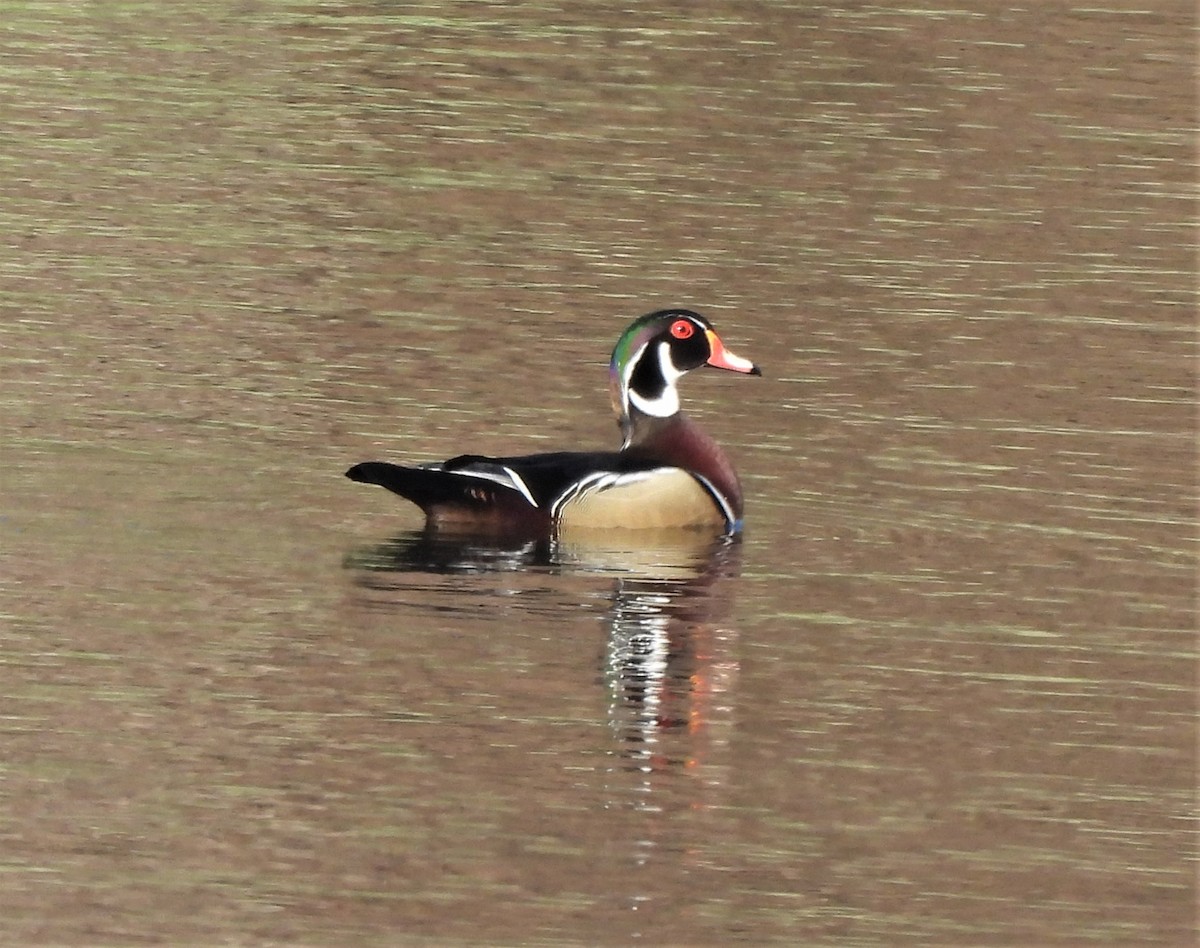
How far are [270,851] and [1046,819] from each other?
2623 mm

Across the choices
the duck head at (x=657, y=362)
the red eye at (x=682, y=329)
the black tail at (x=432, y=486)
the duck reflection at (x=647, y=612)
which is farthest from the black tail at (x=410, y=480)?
the red eye at (x=682, y=329)

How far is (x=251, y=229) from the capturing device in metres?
19.8

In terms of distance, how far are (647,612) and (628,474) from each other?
6.06ft

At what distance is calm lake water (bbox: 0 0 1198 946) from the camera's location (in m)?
8.72

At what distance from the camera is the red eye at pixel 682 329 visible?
14078 mm

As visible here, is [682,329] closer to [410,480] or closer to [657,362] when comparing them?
[657,362]

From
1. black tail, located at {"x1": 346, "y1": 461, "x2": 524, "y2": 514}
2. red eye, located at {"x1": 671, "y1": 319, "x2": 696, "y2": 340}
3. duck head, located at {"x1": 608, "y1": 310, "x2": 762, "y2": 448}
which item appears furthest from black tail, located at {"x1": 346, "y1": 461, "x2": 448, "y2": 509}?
red eye, located at {"x1": 671, "y1": 319, "x2": 696, "y2": 340}

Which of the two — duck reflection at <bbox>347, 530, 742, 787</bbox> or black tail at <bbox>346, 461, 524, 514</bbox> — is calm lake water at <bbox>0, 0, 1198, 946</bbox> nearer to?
duck reflection at <bbox>347, 530, 742, 787</bbox>

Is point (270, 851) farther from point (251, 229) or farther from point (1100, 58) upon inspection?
point (1100, 58)

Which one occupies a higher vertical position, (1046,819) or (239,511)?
(239,511)

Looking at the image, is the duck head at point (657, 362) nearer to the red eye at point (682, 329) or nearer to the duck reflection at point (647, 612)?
the red eye at point (682, 329)

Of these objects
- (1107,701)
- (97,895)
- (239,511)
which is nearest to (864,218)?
(239,511)

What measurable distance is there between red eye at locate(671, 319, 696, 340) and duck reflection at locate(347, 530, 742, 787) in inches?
46.1

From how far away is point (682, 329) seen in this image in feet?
46.2
